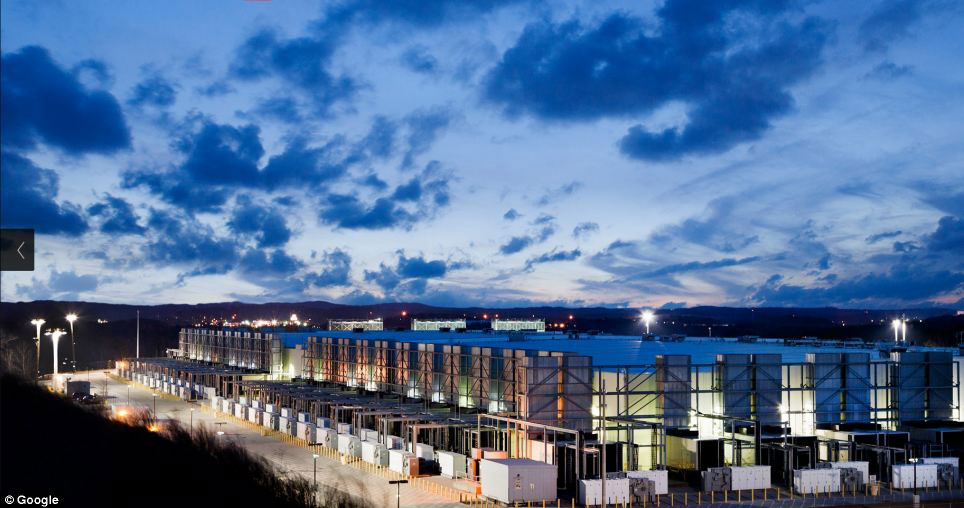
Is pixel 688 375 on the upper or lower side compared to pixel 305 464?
upper

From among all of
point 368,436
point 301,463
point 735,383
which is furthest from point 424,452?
point 735,383

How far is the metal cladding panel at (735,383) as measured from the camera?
57.2 metres

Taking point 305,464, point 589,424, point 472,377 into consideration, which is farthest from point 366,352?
point 589,424

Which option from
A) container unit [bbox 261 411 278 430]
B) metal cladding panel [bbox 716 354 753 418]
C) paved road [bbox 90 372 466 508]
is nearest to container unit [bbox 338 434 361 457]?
paved road [bbox 90 372 466 508]

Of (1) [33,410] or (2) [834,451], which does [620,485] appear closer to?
(2) [834,451]

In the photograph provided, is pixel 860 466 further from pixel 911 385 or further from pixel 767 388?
pixel 911 385

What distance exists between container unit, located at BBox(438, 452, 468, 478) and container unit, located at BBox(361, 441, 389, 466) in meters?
4.40

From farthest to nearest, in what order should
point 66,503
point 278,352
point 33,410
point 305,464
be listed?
point 278,352, point 33,410, point 305,464, point 66,503

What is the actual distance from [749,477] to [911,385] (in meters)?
17.8

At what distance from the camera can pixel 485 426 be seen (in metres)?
60.6

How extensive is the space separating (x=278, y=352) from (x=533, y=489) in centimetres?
7310

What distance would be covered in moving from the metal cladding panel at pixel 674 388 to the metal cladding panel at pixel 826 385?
8.66 m

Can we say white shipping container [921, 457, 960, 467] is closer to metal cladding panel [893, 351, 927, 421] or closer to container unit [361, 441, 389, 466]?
metal cladding panel [893, 351, 927, 421]

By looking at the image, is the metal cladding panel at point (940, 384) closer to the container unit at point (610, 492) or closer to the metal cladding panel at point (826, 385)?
the metal cladding panel at point (826, 385)
